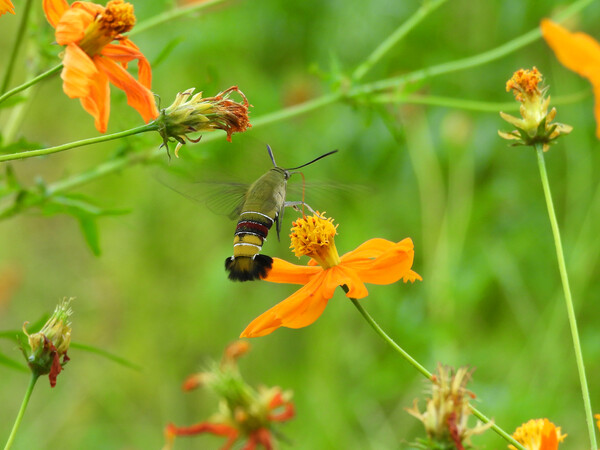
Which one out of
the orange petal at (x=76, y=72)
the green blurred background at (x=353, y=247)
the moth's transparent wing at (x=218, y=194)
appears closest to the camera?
the orange petal at (x=76, y=72)

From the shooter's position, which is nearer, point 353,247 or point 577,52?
point 577,52

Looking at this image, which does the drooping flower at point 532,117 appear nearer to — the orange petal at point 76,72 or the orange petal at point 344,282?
the orange petal at point 344,282

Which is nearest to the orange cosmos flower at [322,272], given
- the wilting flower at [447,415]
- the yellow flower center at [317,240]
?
the yellow flower center at [317,240]

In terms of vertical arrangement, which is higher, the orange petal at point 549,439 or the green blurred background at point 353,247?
the green blurred background at point 353,247

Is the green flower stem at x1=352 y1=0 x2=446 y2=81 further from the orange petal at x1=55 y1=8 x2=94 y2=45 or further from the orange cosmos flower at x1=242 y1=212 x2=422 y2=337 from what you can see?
the orange petal at x1=55 y1=8 x2=94 y2=45

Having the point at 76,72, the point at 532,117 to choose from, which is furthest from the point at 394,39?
the point at 76,72

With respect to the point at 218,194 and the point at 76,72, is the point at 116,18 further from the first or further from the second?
the point at 218,194
